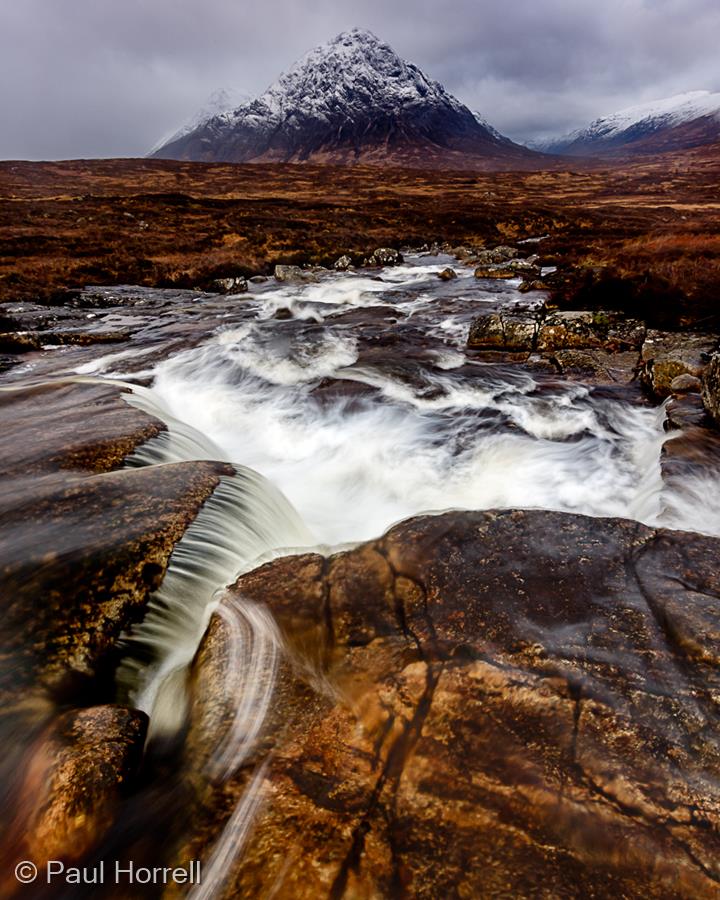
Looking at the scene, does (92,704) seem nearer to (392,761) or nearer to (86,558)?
(86,558)

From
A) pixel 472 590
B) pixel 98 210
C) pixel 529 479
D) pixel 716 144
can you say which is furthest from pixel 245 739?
pixel 716 144

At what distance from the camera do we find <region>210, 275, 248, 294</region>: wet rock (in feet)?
65.5

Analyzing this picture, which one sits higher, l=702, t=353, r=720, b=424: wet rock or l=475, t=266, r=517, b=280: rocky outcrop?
l=475, t=266, r=517, b=280: rocky outcrop

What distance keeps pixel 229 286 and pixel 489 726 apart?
20526 mm

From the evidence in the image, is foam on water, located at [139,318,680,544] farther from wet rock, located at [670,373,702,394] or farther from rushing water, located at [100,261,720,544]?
wet rock, located at [670,373,702,394]

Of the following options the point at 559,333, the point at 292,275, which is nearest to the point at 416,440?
the point at 559,333

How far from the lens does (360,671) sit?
2.95 metres

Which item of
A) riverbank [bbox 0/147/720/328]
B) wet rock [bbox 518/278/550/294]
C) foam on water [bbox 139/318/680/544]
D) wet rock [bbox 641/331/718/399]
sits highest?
riverbank [bbox 0/147/720/328]

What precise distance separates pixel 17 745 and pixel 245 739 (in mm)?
1281

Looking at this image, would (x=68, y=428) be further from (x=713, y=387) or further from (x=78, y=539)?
(x=713, y=387)

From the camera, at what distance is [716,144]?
11150 cm

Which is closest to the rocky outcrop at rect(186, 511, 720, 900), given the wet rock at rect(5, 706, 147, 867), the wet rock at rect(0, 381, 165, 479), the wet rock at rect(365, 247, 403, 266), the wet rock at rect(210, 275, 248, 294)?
A: the wet rock at rect(5, 706, 147, 867)

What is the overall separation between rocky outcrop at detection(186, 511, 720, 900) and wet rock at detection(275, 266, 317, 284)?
19.5 meters

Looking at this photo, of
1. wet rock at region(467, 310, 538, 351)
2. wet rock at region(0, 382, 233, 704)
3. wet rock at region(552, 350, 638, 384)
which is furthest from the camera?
wet rock at region(467, 310, 538, 351)
